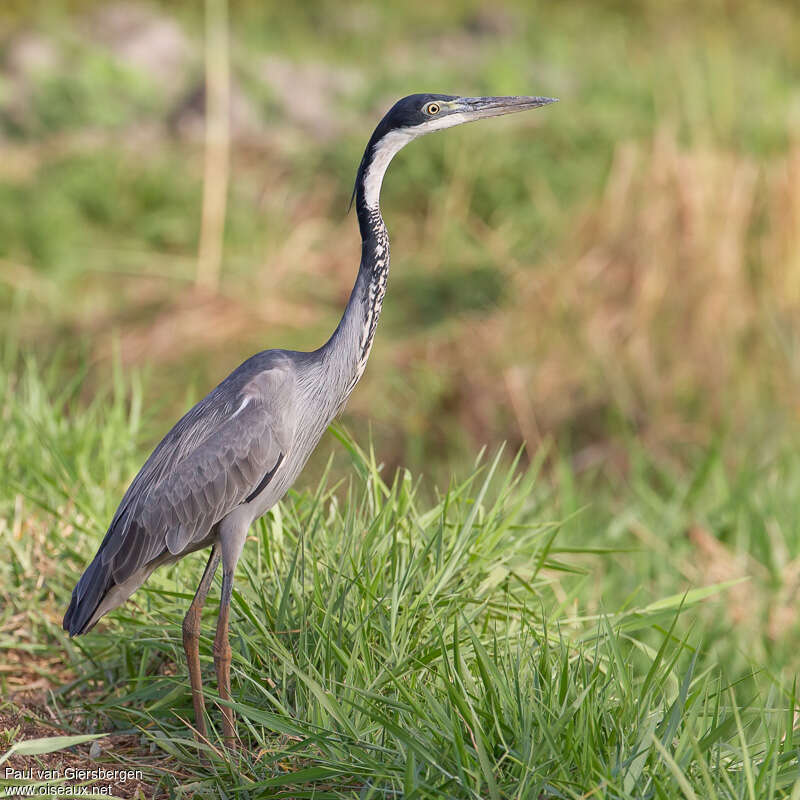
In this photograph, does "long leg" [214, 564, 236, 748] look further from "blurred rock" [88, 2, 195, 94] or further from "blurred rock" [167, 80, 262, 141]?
"blurred rock" [88, 2, 195, 94]

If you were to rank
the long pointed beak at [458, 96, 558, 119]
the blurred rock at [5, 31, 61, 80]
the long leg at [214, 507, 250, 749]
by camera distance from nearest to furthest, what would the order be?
the long leg at [214, 507, 250, 749], the long pointed beak at [458, 96, 558, 119], the blurred rock at [5, 31, 61, 80]

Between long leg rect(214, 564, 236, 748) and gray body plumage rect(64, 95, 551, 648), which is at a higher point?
gray body plumage rect(64, 95, 551, 648)

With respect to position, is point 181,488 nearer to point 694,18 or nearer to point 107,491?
point 107,491

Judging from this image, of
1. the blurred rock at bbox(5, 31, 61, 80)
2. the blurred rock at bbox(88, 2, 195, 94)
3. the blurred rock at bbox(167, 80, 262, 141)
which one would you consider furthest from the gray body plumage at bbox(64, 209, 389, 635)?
the blurred rock at bbox(5, 31, 61, 80)

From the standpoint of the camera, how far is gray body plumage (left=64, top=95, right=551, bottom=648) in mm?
2676

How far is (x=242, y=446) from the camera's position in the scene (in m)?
2.67

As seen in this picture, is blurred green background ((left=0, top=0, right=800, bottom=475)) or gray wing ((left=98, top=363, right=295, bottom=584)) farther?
blurred green background ((left=0, top=0, right=800, bottom=475))

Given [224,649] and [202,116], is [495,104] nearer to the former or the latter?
[224,649]

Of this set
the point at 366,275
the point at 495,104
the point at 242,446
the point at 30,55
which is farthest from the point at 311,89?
the point at 242,446

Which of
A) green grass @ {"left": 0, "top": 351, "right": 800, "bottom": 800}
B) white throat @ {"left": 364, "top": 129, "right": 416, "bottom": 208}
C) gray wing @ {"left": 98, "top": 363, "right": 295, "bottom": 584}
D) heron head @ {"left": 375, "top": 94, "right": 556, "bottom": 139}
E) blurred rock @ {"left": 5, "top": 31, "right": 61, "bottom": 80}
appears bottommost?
green grass @ {"left": 0, "top": 351, "right": 800, "bottom": 800}

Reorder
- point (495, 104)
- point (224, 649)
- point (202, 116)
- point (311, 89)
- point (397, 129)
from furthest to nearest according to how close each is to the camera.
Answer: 1. point (311, 89)
2. point (202, 116)
3. point (495, 104)
4. point (397, 129)
5. point (224, 649)

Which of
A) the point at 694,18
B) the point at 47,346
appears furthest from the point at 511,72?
the point at 47,346

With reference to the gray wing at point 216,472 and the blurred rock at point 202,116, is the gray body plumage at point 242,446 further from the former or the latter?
the blurred rock at point 202,116

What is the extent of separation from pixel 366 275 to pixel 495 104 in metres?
0.57
